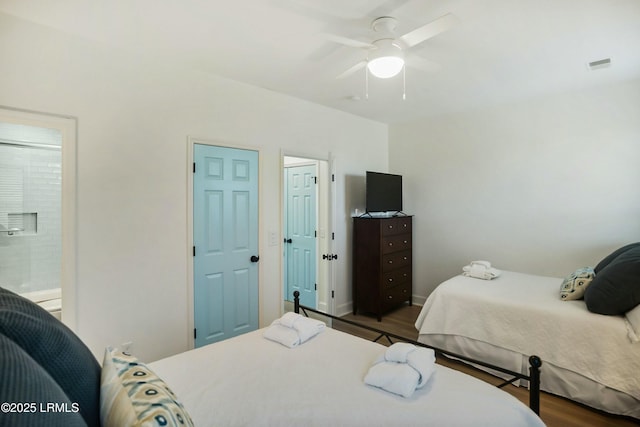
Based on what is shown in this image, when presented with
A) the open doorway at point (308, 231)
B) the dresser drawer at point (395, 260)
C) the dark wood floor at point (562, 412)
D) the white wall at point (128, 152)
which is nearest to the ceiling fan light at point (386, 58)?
the white wall at point (128, 152)

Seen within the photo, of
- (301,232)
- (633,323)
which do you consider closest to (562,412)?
(633,323)

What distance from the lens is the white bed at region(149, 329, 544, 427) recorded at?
129cm

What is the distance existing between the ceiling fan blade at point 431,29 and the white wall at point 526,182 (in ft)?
8.85

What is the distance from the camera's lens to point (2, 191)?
2.16 m

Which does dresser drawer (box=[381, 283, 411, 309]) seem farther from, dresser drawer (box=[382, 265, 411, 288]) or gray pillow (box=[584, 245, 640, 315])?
gray pillow (box=[584, 245, 640, 315])

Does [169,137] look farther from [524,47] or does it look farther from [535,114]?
[535,114]

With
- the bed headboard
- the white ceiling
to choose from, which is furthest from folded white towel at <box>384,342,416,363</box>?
the white ceiling

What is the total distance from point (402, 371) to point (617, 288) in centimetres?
191

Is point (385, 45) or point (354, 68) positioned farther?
point (354, 68)

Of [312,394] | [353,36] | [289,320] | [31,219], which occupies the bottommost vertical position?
[312,394]

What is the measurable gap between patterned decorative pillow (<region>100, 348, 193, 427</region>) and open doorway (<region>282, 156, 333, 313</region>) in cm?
322

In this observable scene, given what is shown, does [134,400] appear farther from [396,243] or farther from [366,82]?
[396,243]

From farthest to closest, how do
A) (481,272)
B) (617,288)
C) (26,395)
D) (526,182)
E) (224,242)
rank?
(526,182), (481,272), (224,242), (617,288), (26,395)

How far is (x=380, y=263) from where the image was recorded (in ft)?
13.4
